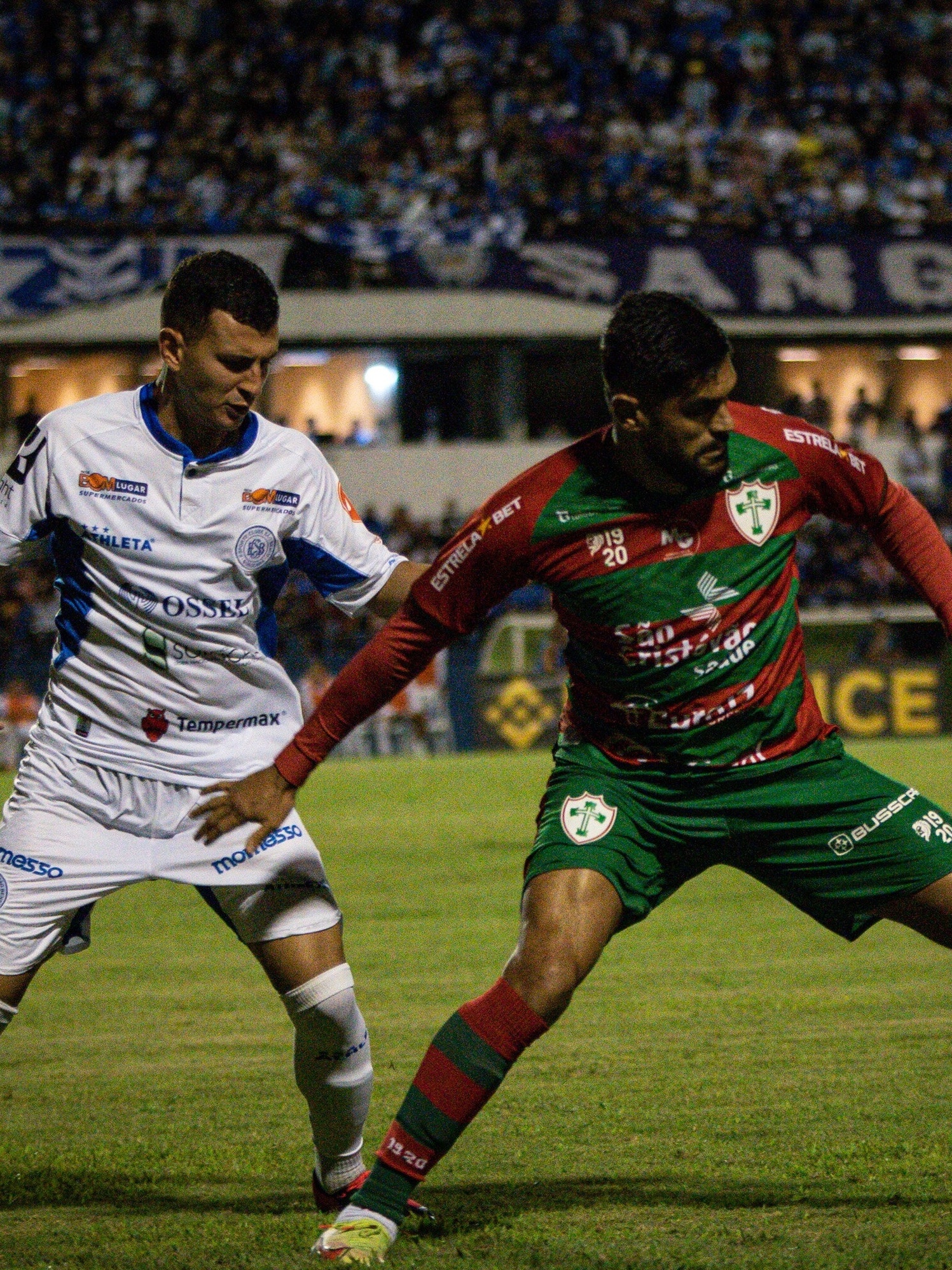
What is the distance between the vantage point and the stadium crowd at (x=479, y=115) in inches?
1127

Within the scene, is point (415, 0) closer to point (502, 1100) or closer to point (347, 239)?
point (347, 239)

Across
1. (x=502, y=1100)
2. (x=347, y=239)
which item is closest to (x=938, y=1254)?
(x=502, y=1100)

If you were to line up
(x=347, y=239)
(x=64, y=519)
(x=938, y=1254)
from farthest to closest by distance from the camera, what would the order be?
(x=347, y=239) < (x=64, y=519) < (x=938, y=1254)

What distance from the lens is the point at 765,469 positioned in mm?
4145

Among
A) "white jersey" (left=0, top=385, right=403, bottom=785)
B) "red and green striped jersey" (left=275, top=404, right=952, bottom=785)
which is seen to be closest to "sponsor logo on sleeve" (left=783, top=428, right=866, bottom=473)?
"red and green striped jersey" (left=275, top=404, right=952, bottom=785)

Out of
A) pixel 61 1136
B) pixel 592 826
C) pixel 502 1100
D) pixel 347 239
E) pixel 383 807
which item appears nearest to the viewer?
pixel 592 826

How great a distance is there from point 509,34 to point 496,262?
4707 millimetres

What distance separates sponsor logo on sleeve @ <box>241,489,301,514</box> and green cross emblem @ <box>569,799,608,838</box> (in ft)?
3.50

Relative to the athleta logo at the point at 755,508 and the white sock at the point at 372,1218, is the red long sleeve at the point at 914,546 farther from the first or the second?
the white sock at the point at 372,1218

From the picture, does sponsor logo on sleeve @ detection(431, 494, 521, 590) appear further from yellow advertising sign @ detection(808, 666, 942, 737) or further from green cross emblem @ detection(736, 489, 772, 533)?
yellow advertising sign @ detection(808, 666, 942, 737)

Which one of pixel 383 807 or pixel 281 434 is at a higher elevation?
pixel 281 434

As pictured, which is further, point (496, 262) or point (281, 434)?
point (496, 262)

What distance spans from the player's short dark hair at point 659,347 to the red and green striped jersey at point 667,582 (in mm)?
268

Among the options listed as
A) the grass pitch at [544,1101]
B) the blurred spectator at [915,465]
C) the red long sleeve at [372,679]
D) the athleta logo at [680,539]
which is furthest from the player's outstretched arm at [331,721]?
the blurred spectator at [915,465]
